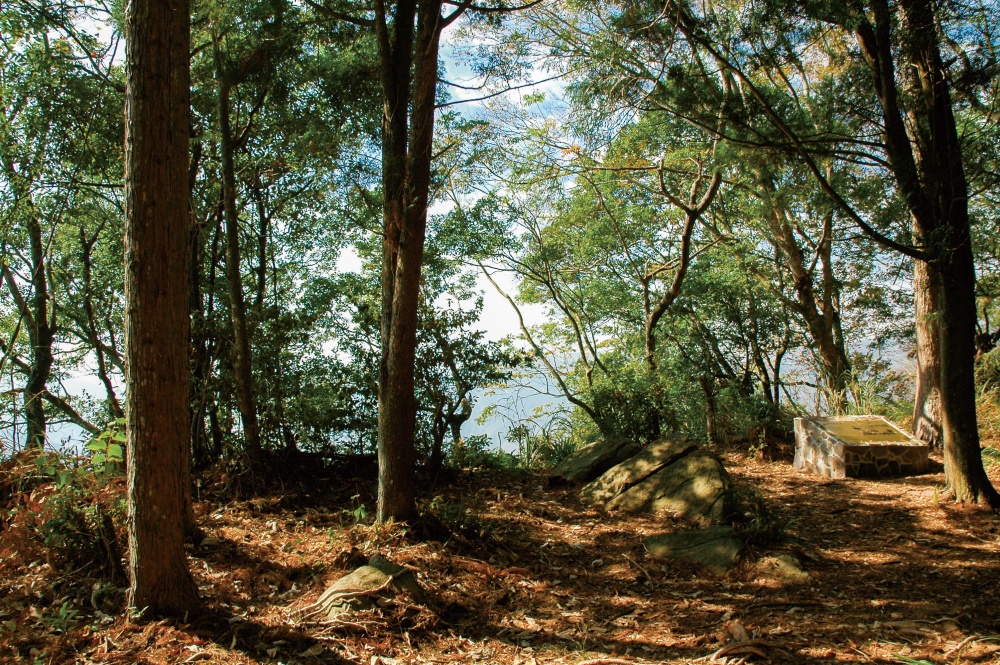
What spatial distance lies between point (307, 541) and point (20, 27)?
19.4 feet

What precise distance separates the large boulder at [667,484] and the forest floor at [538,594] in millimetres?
248

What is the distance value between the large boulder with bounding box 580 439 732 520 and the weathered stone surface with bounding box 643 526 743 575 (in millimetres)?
474

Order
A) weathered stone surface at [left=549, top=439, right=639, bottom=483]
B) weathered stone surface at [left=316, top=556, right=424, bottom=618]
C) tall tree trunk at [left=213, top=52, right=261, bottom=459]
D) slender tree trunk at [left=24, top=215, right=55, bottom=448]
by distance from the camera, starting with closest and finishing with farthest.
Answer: weathered stone surface at [left=316, top=556, right=424, bottom=618]
tall tree trunk at [left=213, top=52, right=261, bottom=459]
weathered stone surface at [left=549, top=439, right=639, bottom=483]
slender tree trunk at [left=24, top=215, right=55, bottom=448]

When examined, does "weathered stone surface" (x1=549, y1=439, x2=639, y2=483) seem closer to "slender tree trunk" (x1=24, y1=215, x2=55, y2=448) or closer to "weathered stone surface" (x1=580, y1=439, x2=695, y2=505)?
"weathered stone surface" (x1=580, y1=439, x2=695, y2=505)

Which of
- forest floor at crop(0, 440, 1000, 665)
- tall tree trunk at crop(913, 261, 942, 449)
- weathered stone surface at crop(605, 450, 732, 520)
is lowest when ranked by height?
forest floor at crop(0, 440, 1000, 665)

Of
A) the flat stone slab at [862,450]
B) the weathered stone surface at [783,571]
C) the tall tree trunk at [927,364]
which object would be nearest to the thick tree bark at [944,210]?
the flat stone slab at [862,450]

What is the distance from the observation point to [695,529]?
17.6 feet

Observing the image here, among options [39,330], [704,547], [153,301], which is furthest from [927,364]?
[39,330]

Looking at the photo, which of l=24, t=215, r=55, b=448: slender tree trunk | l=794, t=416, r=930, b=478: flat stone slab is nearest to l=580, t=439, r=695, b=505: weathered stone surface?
l=794, t=416, r=930, b=478: flat stone slab

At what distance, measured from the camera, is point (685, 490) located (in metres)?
5.88

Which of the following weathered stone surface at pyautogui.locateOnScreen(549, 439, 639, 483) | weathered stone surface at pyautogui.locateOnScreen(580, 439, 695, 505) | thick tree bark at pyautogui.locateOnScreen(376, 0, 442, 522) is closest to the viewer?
thick tree bark at pyautogui.locateOnScreen(376, 0, 442, 522)

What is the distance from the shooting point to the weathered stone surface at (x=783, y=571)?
4230 mm

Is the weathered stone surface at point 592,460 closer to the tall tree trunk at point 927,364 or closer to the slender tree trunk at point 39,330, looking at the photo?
the tall tree trunk at point 927,364

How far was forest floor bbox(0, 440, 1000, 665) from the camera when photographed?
324 centimetres
